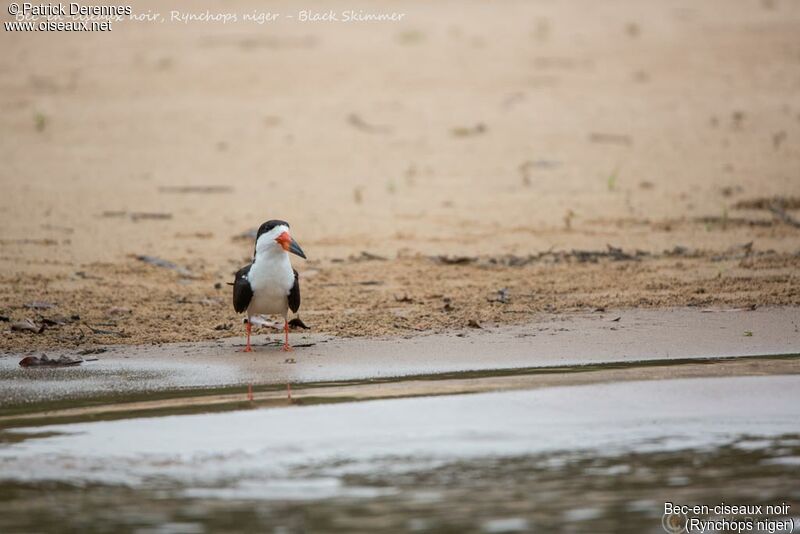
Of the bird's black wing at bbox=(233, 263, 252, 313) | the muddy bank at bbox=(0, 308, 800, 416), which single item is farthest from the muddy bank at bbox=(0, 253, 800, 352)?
the bird's black wing at bbox=(233, 263, 252, 313)

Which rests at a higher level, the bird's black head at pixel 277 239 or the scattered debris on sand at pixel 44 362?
the bird's black head at pixel 277 239

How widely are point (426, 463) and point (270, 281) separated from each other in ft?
7.91

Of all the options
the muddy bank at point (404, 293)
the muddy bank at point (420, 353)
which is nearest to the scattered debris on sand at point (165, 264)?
the muddy bank at point (404, 293)

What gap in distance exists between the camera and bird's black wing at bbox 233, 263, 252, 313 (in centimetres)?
766

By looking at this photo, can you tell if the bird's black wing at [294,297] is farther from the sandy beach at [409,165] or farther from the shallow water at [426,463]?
the shallow water at [426,463]

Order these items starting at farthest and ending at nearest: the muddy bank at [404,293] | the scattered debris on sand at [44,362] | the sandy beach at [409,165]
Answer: the sandy beach at [409,165]
the muddy bank at [404,293]
the scattered debris on sand at [44,362]

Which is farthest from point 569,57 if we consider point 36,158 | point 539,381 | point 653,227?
point 539,381

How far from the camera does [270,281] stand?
763 centimetres

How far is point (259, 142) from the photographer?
1331 centimetres

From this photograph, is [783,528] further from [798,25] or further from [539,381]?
[798,25]

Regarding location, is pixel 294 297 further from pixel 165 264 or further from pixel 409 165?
pixel 409 165

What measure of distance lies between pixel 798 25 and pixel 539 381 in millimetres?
12653

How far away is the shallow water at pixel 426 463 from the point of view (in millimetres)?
5012

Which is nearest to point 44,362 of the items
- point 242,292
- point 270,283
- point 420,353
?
point 242,292
